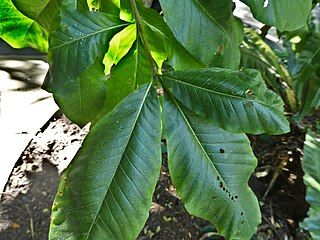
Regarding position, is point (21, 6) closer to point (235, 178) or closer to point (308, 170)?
point (235, 178)

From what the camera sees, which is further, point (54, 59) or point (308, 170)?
point (308, 170)

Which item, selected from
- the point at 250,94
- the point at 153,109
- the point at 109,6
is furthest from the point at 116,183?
the point at 109,6

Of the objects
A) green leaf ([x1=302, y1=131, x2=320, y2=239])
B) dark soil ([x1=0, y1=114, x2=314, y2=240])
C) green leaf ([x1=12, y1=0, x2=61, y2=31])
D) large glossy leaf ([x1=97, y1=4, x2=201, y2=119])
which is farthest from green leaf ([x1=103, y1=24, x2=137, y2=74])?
dark soil ([x1=0, y1=114, x2=314, y2=240])

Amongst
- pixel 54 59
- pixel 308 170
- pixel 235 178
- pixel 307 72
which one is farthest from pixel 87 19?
pixel 307 72

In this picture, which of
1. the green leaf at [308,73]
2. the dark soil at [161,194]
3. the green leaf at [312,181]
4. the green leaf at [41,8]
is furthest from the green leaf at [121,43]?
the green leaf at [308,73]

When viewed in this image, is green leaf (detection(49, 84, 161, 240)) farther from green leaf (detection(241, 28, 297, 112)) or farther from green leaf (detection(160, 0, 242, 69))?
green leaf (detection(241, 28, 297, 112))

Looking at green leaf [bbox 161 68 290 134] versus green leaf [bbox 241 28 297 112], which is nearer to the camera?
green leaf [bbox 161 68 290 134]

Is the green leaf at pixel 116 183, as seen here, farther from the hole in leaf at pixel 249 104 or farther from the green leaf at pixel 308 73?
the green leaf at pixel 308 73
